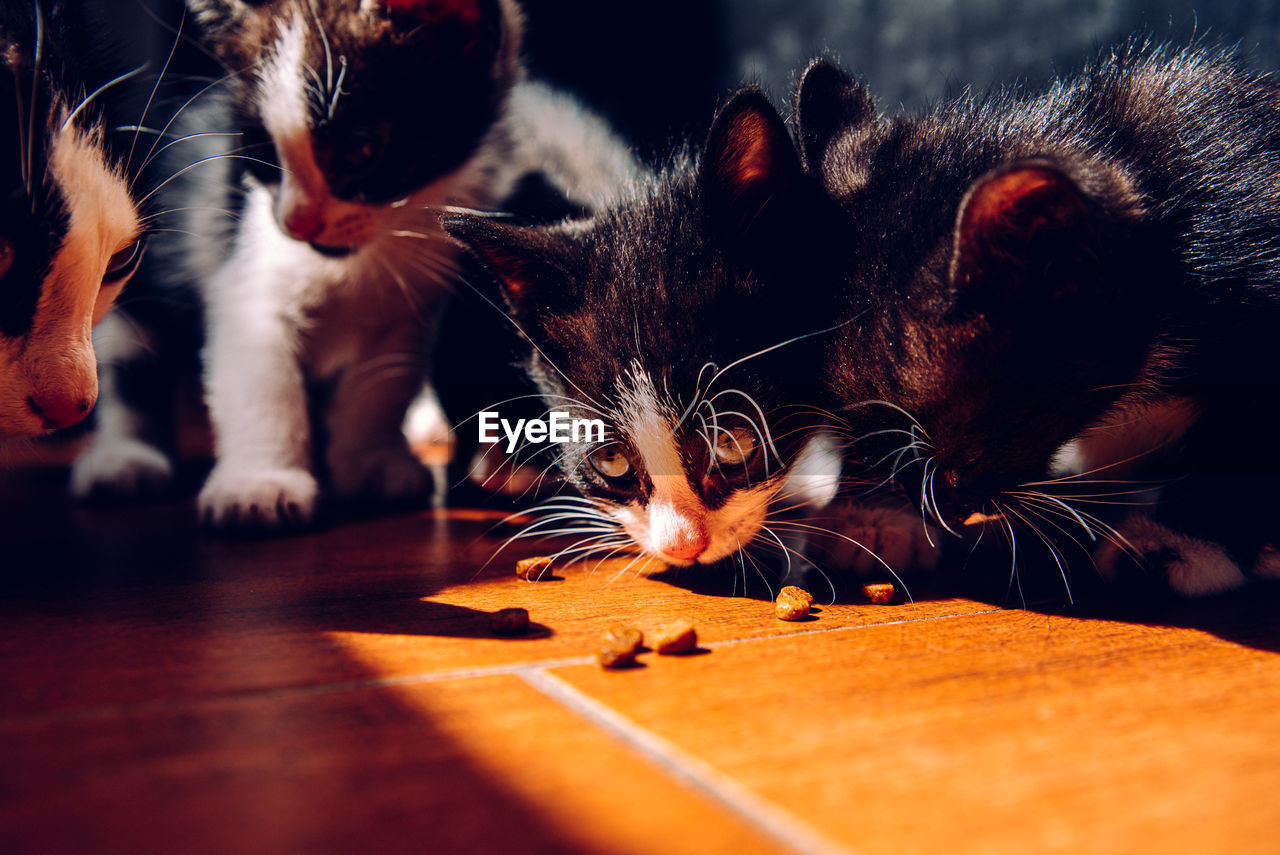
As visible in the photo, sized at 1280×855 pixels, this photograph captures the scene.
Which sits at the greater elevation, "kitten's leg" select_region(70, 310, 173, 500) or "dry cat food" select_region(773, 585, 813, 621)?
"kitten's leg" select_region(70, 310, 173, 500)

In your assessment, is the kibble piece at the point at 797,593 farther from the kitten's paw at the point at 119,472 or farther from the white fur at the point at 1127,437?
the kitten's paw at the point at 119,472

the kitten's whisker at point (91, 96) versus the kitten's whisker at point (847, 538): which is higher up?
the kitten's whisker at point (91, 96)

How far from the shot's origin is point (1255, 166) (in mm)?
947

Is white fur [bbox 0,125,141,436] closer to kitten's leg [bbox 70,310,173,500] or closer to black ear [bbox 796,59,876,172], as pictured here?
kitten's leg [bbox 70,310,173,500]

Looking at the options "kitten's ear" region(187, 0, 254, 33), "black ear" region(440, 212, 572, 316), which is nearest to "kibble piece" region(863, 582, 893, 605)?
"black ear" region(440, 212, 572, 316)

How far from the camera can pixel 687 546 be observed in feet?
3.09

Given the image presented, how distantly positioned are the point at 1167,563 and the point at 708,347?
0.55m

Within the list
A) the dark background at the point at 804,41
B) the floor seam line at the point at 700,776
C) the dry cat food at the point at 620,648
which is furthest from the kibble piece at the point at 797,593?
the dark background at the point at 804,41

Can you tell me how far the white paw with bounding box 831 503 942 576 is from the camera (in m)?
1.05

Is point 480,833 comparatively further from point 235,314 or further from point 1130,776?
point 235,314

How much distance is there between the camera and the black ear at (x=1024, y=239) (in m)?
0.79

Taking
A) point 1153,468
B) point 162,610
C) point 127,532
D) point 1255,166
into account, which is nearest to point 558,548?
point 162,610

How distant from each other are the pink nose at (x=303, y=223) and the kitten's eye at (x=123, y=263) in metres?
0.19

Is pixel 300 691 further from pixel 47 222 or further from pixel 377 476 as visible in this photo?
pixel 377 476
